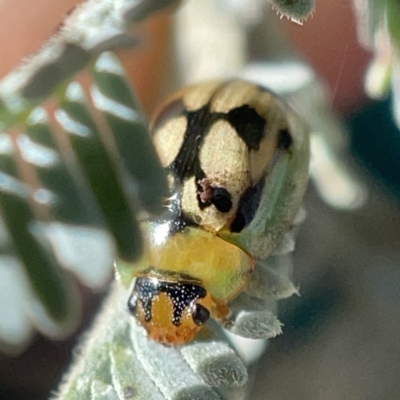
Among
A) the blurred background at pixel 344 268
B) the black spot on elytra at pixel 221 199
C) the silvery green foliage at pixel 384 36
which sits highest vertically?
the silvery green foliage at pixel 384 36

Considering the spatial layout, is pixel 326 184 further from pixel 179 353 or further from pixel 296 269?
pixel 179 353

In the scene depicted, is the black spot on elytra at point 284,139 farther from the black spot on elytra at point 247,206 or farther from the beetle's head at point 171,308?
the beetle's head at point 171,308

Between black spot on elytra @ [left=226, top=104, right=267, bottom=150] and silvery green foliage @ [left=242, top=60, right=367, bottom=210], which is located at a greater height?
black spot on elytra @ [left=226, top=104, right=267, bottom=150]

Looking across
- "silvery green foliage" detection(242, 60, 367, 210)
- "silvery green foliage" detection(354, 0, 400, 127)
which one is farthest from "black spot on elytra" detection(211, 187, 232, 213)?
"silvery green foliage" detection(242, 60, 367, 210)

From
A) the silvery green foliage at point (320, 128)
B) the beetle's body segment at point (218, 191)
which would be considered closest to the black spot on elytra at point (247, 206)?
the beetle's body segment at point (218, 191)

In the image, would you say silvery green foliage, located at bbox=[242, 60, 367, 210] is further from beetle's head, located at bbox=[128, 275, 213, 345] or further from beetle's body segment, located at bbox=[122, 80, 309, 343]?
beetle's head, located at bbox=[128, 275, 213, 345]

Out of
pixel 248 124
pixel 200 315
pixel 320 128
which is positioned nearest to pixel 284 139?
pixel 248 124
